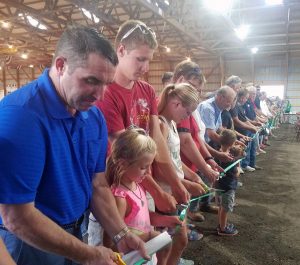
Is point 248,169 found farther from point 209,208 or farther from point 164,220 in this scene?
point 164,220

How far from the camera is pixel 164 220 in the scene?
202cm

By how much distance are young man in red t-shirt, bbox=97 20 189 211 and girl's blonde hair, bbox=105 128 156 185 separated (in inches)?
4.1

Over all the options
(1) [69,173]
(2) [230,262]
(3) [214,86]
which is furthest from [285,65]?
(1) [69,173]

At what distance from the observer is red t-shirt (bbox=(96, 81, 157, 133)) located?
1.96 metres

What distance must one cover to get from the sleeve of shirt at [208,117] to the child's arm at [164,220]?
8.24ft

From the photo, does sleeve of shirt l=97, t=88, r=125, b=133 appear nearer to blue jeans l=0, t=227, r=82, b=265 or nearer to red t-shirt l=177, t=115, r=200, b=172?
blue jeans l=0, t=227, r=82, b=265

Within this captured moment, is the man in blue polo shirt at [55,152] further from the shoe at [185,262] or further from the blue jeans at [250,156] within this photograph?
the blue jeans at [250,156]

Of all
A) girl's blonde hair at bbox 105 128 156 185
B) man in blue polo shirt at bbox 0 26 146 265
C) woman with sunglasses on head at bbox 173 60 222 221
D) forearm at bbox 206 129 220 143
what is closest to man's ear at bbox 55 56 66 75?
man in blue polo shirt at bbox 0 26 146 265

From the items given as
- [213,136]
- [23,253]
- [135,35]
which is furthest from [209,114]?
[23,253]

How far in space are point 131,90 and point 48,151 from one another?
101 centimetres

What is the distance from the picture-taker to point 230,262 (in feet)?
10.6

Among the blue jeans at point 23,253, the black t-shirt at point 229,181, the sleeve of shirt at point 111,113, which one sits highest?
the sleeve of shirt at point 111,113

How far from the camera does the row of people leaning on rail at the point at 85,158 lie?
1127 millimetres

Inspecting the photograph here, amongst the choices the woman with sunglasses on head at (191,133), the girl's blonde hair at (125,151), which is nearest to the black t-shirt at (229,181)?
the woman with sunglasses on head at (191,133)
